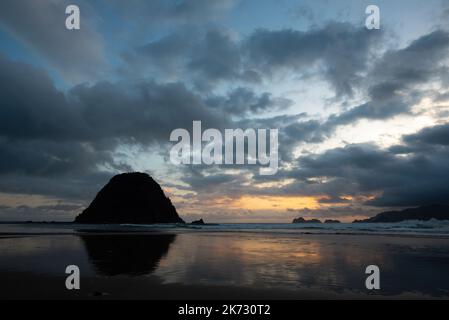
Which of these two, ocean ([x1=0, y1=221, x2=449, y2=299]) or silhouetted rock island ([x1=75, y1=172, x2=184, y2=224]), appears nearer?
ocean ([x1=0, y1=221, x2=449, y2=299])

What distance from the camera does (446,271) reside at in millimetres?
16766

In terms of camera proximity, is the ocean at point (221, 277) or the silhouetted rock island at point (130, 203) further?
the silhouetted rock island at point (130, 203)

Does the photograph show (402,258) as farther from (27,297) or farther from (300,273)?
(27,297)

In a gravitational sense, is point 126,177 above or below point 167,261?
above

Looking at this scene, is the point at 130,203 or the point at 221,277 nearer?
the point at 221,277

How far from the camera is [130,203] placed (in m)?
172

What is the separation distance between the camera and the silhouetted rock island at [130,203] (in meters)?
168

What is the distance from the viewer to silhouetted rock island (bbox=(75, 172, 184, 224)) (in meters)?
168

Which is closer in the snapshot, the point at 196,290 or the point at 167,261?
the point at 196,290

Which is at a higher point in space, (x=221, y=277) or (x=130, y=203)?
(x=221, y=277)
